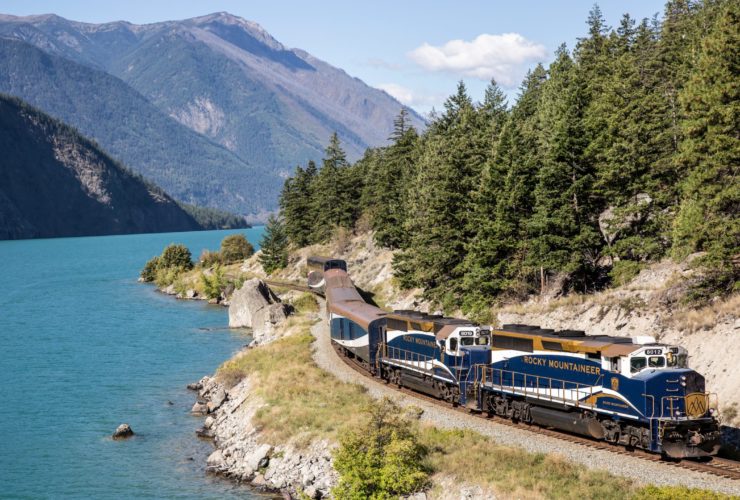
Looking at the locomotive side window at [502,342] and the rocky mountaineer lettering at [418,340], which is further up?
the locomotive side window at [502,342]

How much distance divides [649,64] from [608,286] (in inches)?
1590

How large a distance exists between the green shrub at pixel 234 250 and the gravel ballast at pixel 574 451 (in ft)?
379

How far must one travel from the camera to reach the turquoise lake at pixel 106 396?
123 ft

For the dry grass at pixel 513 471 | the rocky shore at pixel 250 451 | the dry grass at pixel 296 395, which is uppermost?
the dry grass at pixel 513 471

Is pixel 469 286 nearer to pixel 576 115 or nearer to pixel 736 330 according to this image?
pixel 576 115

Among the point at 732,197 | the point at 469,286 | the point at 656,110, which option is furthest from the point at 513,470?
the point at 656,110

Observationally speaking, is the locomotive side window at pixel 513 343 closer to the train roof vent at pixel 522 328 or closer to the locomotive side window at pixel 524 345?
the locomotive side window at pixel 524 345

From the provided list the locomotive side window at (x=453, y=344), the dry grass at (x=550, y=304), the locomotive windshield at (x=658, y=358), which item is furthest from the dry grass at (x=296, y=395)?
the dry grass at (x=550, y=304)

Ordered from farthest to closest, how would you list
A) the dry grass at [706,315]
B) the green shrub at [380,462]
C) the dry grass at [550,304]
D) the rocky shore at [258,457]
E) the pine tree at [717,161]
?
the dry grass at [550,304] < the pine tree at [717,161] < the dry grass at [706,315] < the rocky shore at [258,457] < the green shrub at [380,462]

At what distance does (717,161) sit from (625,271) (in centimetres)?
1132

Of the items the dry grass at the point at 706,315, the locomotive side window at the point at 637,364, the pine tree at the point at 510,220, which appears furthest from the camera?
the pine tree at the point at 510,220

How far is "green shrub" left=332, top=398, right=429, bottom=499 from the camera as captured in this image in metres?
28.2

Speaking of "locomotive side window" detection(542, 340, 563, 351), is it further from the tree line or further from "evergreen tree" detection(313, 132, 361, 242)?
"evergreen tree" detection(313, 132, 361, 242)

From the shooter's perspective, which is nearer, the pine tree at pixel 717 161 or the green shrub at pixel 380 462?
the green shrub at pixel 380 462
